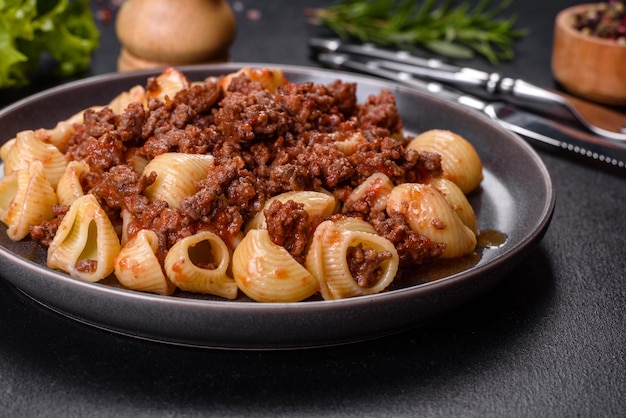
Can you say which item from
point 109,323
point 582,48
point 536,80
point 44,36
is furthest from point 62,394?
point 536,80

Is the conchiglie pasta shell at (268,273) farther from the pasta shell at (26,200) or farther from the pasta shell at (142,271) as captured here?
the pasta shell at (26,200)

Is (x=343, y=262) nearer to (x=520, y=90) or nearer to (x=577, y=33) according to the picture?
(x=520, y=90)

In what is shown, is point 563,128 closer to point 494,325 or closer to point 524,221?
point 524,221

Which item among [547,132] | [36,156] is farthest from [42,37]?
[547,132]

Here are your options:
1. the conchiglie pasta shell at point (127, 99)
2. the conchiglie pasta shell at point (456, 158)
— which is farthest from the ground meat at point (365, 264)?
the conchiglie pasta shell at point (127, 99)

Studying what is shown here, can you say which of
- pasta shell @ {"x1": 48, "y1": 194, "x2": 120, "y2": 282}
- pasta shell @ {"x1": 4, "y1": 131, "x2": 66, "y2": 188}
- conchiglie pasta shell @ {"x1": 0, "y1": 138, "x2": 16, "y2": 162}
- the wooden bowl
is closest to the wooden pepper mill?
conchiglie pasta shell @ {"x1": 0, "y1": 138, "x2": 16, "y2": 162}

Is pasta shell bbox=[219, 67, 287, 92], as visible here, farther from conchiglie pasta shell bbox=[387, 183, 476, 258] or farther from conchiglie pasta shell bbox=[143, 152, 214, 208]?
conchiglie pasta shell bbox=[387, 183, 476, 258]
